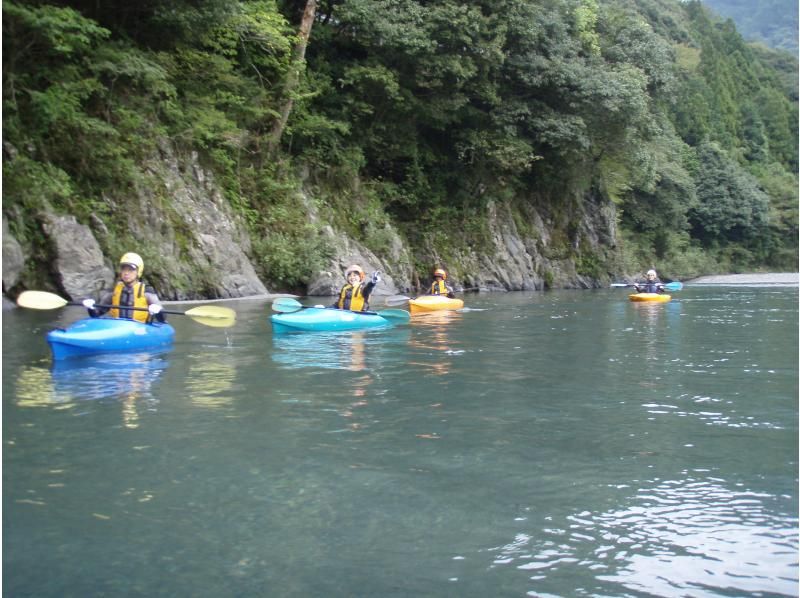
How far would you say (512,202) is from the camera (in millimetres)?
29891

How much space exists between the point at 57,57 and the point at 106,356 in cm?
856

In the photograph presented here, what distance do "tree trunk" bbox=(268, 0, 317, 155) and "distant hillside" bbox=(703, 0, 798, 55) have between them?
13270cm

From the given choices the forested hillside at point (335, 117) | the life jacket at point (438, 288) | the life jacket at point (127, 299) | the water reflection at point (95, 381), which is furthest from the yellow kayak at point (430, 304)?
the water reflection at point (95, 381)

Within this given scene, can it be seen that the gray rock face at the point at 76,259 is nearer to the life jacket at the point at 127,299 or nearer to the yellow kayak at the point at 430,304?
the life jacket at the point at 127,299

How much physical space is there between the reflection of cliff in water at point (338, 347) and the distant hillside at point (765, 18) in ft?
467

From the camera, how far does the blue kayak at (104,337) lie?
8.05 m

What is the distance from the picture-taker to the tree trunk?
67.7 feet

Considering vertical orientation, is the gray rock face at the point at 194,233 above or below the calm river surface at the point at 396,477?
above

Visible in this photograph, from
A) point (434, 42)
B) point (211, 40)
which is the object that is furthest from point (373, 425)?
point (434, 42)

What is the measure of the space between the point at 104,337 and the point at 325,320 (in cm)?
348

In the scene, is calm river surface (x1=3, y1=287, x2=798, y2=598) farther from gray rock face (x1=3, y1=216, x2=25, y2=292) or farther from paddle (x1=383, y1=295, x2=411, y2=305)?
paddle (x1=383, y1=295, x2=411, y2=305)

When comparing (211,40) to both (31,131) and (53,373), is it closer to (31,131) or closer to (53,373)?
(31,131)

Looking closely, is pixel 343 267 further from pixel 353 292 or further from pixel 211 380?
pixel 211 380

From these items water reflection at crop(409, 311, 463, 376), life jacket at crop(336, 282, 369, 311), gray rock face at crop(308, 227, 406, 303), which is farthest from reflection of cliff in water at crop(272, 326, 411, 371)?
gray rock face at crop(308, 227, 406, 303)
